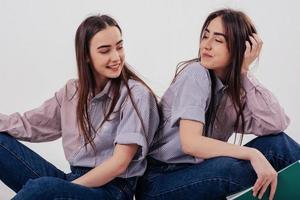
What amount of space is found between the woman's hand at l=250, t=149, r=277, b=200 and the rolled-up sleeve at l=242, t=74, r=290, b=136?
0.58 ft

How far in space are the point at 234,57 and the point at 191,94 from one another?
0.16 meters

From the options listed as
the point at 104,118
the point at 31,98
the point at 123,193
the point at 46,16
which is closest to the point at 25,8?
the point at 46,16

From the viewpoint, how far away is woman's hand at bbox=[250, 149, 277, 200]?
4.29 ft

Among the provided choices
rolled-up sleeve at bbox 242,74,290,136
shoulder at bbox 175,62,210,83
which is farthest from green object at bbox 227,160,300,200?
shoulder at bbox 175,62,210,83

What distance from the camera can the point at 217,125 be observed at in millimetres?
1540

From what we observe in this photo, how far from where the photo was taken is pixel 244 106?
5.02ft

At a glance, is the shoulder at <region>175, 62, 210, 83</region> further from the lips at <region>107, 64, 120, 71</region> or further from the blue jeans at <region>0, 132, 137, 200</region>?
the blue jeans at <region>0, 132, 137, 200</region>

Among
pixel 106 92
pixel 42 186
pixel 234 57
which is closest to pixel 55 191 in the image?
pixel 42 186

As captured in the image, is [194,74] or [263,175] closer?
[263,175]

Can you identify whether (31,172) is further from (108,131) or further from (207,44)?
(207,44)

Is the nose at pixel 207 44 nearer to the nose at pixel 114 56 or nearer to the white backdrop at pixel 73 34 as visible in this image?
the nose at pixel 114 56

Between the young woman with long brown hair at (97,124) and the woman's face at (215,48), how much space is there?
0.18 m

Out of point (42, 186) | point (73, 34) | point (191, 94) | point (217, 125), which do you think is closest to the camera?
point (42, 186)

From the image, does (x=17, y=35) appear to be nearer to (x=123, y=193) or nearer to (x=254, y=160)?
(x=123, y=193)
